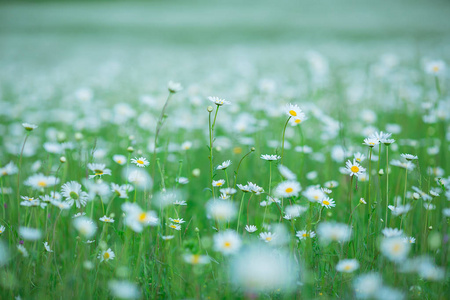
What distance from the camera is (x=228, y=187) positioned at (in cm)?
147

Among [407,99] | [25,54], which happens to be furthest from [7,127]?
[25,54]

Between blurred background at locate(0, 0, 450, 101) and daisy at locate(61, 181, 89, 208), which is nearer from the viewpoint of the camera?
daisy at locate(61, 181, 89, 208)

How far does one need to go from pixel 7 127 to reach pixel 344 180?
3281mm

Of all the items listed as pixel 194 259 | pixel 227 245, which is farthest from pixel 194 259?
pixel 227 245

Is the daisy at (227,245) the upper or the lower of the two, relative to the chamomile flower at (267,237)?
upper

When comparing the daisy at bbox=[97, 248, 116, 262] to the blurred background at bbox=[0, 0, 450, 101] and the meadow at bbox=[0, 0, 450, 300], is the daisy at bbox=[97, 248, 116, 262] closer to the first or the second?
the meadow at bbox=[0, 0, 450, 300]

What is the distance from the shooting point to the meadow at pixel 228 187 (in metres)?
1.14

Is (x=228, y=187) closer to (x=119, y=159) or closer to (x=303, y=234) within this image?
(x=303, y=234)

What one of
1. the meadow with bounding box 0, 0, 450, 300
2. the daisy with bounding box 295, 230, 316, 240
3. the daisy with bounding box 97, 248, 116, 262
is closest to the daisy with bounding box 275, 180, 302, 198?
the meadow with bounding box 0, 0, 450, 300

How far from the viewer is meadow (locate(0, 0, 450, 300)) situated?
3.73 ft

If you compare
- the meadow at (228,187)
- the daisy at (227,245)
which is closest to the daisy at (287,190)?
the meadow at (228,187)

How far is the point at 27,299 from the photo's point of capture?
1087 millimetres

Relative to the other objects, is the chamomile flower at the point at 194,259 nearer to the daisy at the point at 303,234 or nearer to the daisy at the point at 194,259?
the daisy at the point at 194,259

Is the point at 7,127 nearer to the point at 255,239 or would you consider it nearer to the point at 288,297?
the point at 255,239
